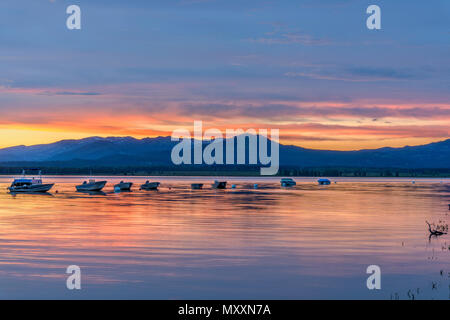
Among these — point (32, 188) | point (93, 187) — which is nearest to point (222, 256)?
point (32, 188)

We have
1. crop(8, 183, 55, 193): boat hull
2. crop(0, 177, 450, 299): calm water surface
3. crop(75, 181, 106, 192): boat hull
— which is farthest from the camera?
crop(75, 181, 106, 192): boat hull

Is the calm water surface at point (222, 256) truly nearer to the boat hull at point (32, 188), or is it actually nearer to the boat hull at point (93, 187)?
the boat hull at point (32, 188)

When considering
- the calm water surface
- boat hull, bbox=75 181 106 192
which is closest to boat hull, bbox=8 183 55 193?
boat hull, bbox=75 181 106 192

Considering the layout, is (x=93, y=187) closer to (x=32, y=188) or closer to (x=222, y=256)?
(x=32, y=188)

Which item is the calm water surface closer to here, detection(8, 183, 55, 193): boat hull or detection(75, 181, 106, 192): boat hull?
detection(8, 183, 55, 193): boat hull

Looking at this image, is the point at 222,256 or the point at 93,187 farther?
the point at 93,187

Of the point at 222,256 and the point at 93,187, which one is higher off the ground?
A: the point at 93,187

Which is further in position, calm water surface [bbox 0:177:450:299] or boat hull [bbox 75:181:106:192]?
boat hull [bbox 75:181:106:192]

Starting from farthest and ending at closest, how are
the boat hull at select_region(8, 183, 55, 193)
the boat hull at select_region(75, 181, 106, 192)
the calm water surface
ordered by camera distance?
the boat hull at select_region(75, 181, 106, 192) → the boat hull at select_region(8, 183, 55, 193) → the calm water surface

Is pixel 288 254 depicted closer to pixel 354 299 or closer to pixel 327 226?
pixel 354 299

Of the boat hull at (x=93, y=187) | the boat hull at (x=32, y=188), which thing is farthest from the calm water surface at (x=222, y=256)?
the boat hull at (x=93, y=187)

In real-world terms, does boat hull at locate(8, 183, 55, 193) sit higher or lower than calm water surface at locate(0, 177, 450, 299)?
higher
